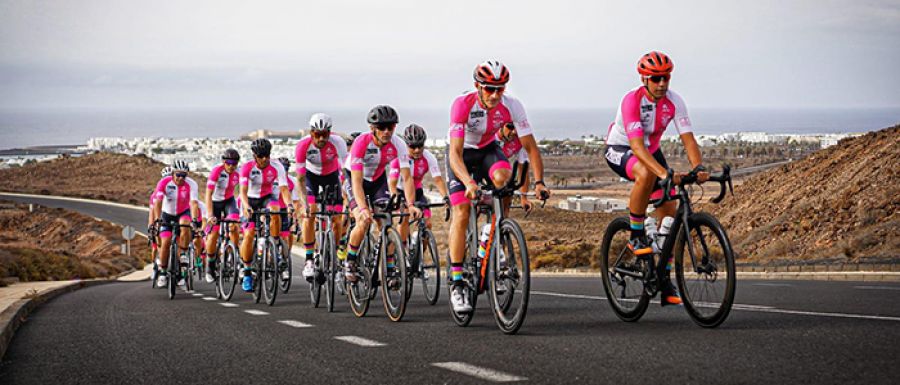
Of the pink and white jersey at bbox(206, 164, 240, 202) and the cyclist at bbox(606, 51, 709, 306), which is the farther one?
the pink and white jersey at bbox(206, 164, 240, 202)

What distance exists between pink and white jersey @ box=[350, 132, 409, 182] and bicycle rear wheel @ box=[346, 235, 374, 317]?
1026 millimetres

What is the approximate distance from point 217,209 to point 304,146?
559 cm

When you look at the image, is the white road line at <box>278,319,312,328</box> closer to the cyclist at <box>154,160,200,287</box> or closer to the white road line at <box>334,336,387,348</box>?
the white road line at <box>334,336,387,348</box>

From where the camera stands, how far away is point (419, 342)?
360 inches

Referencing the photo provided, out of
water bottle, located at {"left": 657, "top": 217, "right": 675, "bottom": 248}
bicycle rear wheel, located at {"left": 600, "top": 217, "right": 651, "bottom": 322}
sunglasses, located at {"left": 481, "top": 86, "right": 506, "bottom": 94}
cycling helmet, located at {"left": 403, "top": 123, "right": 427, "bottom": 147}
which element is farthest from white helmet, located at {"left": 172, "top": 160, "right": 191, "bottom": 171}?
water bottle, located at {"left": 657, "top": 217, "right": 675, "bottom": 248}

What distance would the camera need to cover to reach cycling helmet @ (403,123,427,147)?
15.0m

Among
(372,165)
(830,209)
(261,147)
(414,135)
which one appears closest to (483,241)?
(372,165)

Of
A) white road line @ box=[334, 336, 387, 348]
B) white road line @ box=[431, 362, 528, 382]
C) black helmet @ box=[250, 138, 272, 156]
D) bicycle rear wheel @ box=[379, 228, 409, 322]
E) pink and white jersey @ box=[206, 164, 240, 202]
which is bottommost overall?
white road line @ box=[334, 336, 387, 348]

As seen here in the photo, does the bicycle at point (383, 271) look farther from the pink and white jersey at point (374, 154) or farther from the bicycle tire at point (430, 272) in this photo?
the pink and white jersey at point (374, 154)

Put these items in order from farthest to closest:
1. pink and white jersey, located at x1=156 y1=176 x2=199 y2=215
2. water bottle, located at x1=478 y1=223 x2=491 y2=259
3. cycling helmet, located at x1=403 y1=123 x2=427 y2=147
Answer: pink and white jersey, located at x1=156 y1=176 x2=199 y2=215
cycling helmet, located at x1=403 y1=123 x2=427 y2=147
water bottle, located at x1=478 y1=223 x2=491 y2=259

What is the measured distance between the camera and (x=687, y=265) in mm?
8859

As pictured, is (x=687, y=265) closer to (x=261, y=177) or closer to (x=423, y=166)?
(x=423, y=166)

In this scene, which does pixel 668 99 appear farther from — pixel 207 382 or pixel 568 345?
pixel 207 382

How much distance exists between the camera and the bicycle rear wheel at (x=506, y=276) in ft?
30.2
